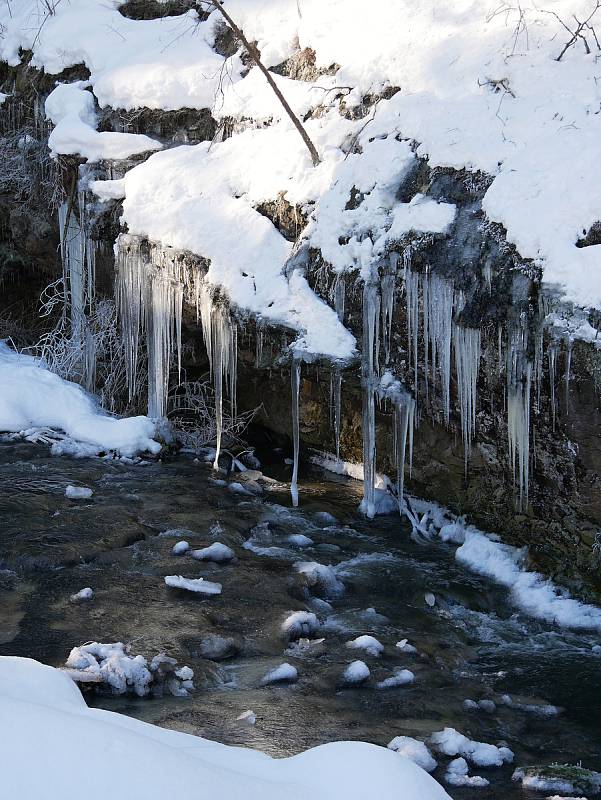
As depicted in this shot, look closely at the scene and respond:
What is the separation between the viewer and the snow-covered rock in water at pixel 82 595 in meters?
5.51

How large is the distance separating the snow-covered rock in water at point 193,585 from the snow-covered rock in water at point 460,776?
2.26 metres

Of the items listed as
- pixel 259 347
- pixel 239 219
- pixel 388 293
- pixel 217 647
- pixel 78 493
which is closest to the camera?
pixel 217 647

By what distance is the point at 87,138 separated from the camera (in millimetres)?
10109

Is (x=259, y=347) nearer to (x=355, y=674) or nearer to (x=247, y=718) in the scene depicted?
(x=355, y=674)

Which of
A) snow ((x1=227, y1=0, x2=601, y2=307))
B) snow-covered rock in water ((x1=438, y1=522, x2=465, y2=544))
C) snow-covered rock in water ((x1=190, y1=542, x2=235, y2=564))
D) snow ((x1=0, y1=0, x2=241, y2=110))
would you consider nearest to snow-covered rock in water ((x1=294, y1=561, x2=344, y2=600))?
snow-covered rock in water ((x1=190, y1=542, x2=235, y2=564))

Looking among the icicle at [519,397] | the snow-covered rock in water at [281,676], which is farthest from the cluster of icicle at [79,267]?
the snow-covered rock in water at [281,676]

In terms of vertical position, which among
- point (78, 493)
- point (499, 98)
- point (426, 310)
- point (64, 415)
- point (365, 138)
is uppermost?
point (499, 98)

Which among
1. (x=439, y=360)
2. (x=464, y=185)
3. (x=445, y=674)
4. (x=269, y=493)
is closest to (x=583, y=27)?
(x=464, y=185)

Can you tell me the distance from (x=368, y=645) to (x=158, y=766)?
3.08m

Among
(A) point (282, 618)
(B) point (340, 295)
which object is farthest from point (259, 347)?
(A) point (282, 618)

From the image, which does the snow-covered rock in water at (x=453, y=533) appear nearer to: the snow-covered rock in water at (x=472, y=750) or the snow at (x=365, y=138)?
the snow at (x=365, y=138)

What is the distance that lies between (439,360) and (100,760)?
5172 millimetres

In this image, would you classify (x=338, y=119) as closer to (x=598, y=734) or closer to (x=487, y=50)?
(x=487, y=50)

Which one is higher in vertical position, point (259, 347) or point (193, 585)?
point (259, 347)
